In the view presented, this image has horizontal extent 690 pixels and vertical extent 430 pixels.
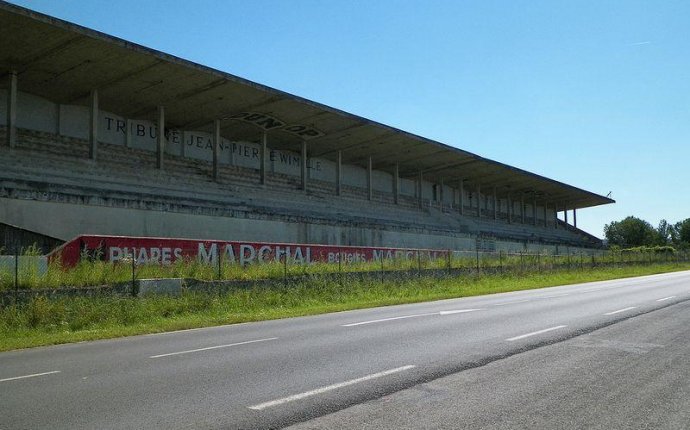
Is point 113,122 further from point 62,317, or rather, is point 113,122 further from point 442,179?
point 442,179

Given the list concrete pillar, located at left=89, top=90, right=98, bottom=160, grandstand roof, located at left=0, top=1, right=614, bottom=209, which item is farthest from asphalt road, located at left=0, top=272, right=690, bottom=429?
concrete pillar, located at left=89, top=90, right=98, bottom=160

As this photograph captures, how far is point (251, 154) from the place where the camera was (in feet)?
180

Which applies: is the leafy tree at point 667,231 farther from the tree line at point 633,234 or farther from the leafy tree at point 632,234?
the leafy tree at point 632,234

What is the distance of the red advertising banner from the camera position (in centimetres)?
2225

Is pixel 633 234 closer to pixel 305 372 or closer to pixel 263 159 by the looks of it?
pixel 263 159

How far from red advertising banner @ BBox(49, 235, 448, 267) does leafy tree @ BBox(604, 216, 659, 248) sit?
118 meters

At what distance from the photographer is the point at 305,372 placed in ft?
28.2

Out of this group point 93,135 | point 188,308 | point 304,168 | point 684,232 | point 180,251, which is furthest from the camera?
point 684,232

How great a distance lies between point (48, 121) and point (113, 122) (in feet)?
15.4

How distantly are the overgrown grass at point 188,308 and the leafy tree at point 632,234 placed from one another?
11866 cm

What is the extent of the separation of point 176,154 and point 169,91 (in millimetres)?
9291

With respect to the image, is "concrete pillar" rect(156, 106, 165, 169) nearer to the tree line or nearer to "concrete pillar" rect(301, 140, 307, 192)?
"concrete pillar" rect(301, 140, 307, 192)

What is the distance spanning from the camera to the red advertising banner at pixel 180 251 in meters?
22.2

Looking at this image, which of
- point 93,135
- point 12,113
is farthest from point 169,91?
point 12,113
